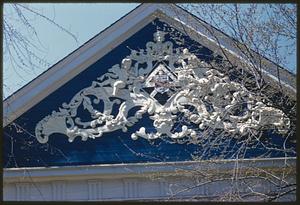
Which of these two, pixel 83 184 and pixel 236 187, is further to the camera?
pixel 83 184

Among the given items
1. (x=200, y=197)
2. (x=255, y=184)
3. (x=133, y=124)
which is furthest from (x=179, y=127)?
(x=255, y=184)

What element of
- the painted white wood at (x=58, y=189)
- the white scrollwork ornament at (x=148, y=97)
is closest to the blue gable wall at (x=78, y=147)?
the white scrollwork ornament at (x=148, y=97)

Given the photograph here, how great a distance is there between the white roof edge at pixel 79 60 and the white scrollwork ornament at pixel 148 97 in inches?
10.9

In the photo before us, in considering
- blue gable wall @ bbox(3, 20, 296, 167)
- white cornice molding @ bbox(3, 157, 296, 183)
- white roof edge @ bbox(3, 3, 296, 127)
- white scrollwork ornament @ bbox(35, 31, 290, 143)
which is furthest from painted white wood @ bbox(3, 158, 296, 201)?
white roof edge @ bbox(3, 3, 296, 127)

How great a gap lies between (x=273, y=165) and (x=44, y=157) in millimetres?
2557

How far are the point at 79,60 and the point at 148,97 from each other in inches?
39.4

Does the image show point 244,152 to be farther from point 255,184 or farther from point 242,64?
point 242,64

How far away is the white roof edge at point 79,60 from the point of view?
6.48 meters

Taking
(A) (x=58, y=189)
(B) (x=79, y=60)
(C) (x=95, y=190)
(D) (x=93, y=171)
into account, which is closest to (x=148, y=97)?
(B) (x=79, y=60)

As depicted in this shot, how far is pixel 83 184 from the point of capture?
6.12 metres

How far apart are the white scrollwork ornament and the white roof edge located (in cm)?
28

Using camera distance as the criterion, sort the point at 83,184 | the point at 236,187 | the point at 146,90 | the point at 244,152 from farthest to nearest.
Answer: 1. the point at 146,90
2. the point at 83,184
3. the point at 244,152
4. the point at 236,187

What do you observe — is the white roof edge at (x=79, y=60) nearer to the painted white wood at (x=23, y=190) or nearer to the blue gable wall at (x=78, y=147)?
the blue gable wall at (x=78, y=147)

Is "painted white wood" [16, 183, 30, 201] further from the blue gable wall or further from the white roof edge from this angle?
the white roof edge
